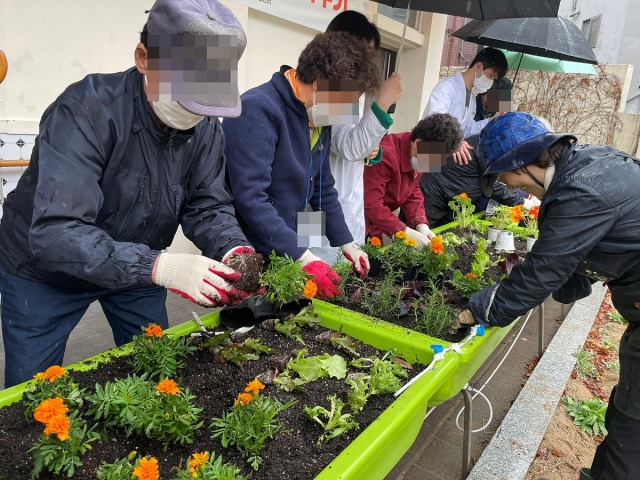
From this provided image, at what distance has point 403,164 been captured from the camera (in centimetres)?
344

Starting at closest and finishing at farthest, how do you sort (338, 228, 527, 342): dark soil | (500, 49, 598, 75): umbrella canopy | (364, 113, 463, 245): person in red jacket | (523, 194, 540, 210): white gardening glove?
(338, 228, 527, 342): dark soil < (364, 113, 463, 245): person in red jacket < (523, 194, 540, 210): white gardening glove < (500, 49, 598, 75): umbrella canopy

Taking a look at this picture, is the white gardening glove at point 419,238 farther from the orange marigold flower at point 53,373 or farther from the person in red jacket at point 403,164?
the orange marigold flower at point 53,373

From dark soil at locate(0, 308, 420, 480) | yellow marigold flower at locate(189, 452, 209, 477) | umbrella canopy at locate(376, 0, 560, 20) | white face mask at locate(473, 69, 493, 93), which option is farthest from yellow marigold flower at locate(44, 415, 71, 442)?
white face mask at locate(473, 69, 493, 93)

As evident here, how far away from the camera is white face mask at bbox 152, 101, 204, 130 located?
1.51 m

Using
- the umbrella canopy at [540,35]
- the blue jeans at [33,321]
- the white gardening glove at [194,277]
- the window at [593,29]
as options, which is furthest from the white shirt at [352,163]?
the window at [593,29]

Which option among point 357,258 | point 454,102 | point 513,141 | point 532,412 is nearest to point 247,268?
point 357,258

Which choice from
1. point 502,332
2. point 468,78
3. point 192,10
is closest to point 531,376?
point 502,332

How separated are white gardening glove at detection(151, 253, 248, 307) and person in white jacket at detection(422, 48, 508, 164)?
3.46 metres

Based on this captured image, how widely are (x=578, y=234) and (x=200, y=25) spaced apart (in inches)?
58.9

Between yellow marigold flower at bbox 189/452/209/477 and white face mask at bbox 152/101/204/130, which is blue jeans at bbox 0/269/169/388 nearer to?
white face mask at bbox 152/101/204/130

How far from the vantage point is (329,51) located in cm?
203

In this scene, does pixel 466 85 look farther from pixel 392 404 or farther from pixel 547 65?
pixel 392 404

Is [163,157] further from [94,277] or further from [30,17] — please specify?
[30,17]

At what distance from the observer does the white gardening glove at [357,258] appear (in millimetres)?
2590
